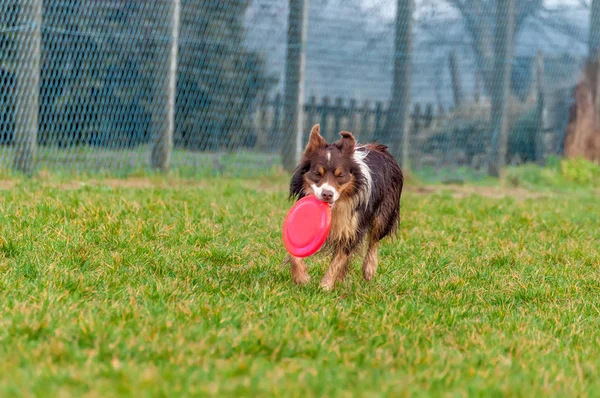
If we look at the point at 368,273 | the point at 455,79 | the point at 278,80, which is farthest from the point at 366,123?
the point at 368,273

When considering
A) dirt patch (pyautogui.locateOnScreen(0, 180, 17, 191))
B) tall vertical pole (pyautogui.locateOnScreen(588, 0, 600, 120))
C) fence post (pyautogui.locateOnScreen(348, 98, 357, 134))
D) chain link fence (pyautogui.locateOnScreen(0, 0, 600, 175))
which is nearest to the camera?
dirt patch (pyautogui.locateOnScreen(0, 180, 17, 191))

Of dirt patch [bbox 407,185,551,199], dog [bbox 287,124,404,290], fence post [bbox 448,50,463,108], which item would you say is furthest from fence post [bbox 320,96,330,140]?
dog [bbox 287,124,404,290]

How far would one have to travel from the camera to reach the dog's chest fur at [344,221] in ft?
17.8

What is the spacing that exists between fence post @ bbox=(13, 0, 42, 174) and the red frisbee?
532 cm

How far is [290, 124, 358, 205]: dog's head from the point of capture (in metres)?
5.15

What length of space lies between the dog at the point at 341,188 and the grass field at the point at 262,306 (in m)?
0.22

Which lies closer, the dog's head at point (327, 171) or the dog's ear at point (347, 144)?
the dog's head at point (327, 171)

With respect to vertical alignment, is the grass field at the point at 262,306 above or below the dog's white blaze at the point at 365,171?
below

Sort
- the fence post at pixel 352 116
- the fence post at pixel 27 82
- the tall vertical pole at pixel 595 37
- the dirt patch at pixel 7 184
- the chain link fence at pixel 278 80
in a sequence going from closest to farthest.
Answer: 1. the dirt patch at pixel 7 184
2. the fence post at pixel 27 82
3. the chain link fence at pixel 278 80
4. the fence post at pixel 352 116
5. the tall vertical pole at pixel 595 37

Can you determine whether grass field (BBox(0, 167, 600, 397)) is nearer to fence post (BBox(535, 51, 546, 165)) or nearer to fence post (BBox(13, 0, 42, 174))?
fence post (BBox(13, 0, 42, 174))

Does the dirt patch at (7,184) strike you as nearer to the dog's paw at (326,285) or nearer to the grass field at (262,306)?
the grass field at (262,306)

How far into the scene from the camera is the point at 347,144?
17.8 feet

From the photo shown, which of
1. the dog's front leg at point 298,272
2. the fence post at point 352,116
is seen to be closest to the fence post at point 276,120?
the fence post at point 352,116

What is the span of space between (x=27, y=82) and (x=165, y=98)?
1738mm
